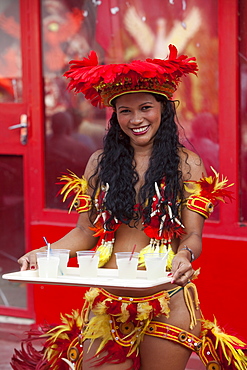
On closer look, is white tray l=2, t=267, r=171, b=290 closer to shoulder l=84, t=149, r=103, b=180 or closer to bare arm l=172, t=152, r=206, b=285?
bare arm l=172, t=152, r=206, b=285

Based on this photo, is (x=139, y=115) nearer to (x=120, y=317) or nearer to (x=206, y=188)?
(x=206, y=188)

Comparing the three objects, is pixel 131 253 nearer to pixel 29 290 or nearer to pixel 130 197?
pixel 130 197

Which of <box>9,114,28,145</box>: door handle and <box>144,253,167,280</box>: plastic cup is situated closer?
<box>144,253,167,280</box>: plastic cup

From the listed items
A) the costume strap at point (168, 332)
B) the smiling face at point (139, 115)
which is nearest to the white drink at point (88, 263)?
the costume strap at point (168, 332)

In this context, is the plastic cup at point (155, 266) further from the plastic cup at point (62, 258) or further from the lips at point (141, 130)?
the lips at point (141, 130)

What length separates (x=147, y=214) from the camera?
3.31 metres

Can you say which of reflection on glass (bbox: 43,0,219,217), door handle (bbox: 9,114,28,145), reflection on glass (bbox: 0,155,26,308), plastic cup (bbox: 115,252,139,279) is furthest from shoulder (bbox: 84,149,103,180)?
reflection on glass (bbox: 0,155,26,308)

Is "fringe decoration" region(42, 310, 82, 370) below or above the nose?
below

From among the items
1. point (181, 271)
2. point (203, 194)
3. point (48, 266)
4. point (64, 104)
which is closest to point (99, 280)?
point (48, 266)

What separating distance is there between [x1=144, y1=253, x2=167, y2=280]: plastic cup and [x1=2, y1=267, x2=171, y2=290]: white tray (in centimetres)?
3

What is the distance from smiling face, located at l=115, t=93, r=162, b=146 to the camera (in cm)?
333

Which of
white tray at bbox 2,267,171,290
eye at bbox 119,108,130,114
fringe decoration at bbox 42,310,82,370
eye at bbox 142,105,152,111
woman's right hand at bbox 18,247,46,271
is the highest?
eye at bbox 142,105,152,111

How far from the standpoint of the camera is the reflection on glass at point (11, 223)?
594 cm

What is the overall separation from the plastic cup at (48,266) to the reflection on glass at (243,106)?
6.32 feet
